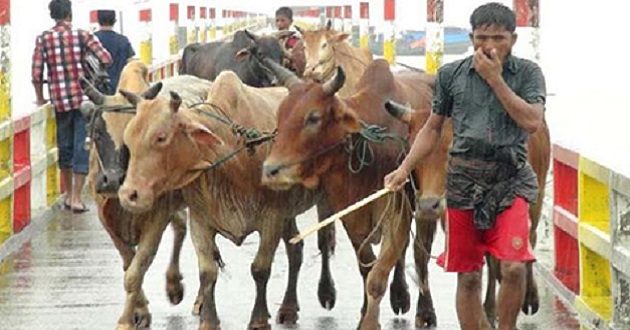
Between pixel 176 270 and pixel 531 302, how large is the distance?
2.43 metres

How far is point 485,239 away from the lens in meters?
8.90

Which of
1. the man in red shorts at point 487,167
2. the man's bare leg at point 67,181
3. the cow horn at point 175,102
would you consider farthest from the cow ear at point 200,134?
the man's bare leg at point 67,181

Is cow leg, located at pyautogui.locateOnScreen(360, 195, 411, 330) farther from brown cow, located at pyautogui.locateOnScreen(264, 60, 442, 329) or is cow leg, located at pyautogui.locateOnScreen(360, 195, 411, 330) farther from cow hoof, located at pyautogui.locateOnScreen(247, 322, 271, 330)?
cow hoof, located at pyautogui.locateOnScreen(247, 322, 271, 330)

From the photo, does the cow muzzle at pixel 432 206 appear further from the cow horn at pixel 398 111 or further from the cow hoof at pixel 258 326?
the cow hoof at pixel 258 326

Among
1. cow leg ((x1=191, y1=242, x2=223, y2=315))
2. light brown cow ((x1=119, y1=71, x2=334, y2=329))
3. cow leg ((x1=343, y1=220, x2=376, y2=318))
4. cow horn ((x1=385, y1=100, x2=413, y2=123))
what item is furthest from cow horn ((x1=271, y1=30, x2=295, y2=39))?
cow horn ((x1=385, y1=100, x2=413, y2=123))

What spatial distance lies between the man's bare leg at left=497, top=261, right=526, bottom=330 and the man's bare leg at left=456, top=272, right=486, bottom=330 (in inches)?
5.1

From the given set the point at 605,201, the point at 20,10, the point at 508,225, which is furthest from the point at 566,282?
the point at 20,10

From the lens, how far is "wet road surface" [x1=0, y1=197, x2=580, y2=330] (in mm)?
11797

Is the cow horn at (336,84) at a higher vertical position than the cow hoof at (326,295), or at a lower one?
higher

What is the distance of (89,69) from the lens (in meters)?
16.2

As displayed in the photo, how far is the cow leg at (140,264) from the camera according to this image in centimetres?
1107

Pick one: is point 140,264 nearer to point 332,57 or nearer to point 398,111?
point 398,111

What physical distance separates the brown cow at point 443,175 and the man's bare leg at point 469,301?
52cm

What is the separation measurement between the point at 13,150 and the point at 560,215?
16.2 ft
